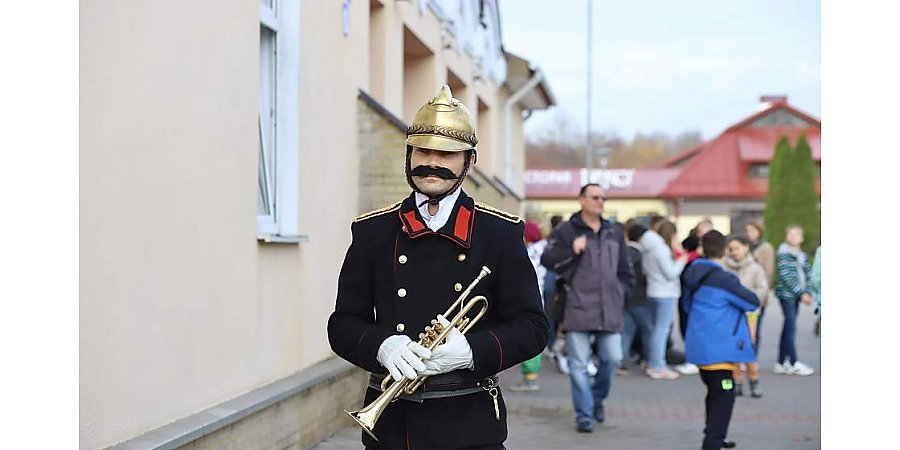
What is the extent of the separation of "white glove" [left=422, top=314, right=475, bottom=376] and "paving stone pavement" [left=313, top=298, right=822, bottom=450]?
466cm

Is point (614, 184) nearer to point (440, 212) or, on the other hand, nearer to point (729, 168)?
point (729, 168)

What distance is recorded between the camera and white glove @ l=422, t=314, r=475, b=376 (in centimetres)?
404

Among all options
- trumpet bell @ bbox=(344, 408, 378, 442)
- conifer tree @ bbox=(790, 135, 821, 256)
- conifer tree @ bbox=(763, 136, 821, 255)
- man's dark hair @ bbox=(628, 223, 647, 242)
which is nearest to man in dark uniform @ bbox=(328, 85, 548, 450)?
trumpet bell @ bbox=(344, 408, 378, 442)

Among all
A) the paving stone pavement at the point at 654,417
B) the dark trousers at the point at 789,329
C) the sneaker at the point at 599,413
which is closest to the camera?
the paving stone pavement at the point at 654,417

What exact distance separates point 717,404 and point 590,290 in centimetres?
166

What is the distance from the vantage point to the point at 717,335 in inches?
345

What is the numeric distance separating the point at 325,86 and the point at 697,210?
5453 cm

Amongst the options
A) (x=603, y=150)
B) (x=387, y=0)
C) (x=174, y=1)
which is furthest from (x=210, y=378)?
(x=603, y=150)

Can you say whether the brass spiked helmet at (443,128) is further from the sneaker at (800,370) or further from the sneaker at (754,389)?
the sneaker at (800,370)

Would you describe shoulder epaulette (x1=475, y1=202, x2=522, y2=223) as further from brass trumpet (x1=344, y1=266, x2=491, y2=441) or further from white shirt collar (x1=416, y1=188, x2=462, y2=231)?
brass trumpet (x1=344, y1=266, x2=491, y2=441)

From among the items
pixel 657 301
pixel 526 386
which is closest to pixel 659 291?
pixel 657 301

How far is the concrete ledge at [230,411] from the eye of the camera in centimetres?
575

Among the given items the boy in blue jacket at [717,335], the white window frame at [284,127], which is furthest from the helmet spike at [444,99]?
the boy in blue jacket at [717,335]

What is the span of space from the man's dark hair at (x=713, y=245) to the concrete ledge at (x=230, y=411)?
8.98 feet
